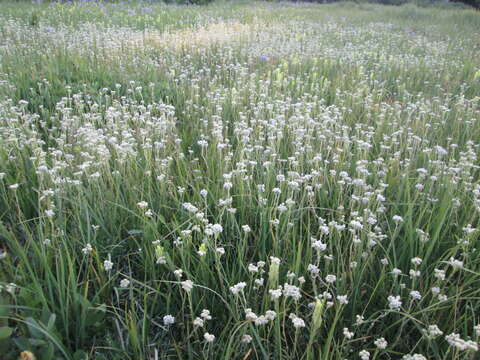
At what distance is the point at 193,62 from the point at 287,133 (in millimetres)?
3345

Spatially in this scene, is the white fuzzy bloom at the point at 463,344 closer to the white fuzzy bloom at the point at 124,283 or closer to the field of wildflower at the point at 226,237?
the field of wildflower at the point at 226,237

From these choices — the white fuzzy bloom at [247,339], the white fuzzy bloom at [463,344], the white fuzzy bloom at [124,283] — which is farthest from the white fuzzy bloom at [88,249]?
the white fuzzy bloom at [463,344]

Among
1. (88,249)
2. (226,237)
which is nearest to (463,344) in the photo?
(226,237)

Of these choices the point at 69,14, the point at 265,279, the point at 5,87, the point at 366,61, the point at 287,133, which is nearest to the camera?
the point at 265,279

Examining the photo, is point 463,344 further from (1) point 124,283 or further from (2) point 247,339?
(1) point 124,283

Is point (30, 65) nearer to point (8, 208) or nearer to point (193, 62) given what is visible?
point (193, 62)

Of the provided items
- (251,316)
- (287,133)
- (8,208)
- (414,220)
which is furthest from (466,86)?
(8,208)

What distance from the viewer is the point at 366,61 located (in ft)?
23.0

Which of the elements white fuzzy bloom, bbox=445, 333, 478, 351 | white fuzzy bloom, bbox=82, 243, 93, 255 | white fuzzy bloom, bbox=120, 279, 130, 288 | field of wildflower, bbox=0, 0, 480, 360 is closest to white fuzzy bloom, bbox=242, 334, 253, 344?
field of wildflower, bbox=0, 0, 480, 360

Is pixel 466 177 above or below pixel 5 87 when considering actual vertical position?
below

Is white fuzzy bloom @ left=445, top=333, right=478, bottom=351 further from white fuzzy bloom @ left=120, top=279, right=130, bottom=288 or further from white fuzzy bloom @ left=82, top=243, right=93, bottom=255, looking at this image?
white fuzzy bloom @ left=82, top=243, right=93, bottom=255

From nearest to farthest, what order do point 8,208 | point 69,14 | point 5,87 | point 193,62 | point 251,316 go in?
point 251,316, point 8,208, point 5,87, point 193,62, point 69,14

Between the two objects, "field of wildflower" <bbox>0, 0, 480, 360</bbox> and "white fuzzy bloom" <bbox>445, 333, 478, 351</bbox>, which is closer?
"white fuzzy bloom" <bbox>445, 333, 478, 351</bbox>

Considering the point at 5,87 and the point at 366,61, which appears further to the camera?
the point at 366,61
